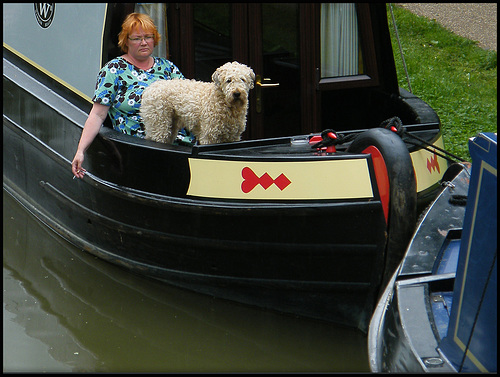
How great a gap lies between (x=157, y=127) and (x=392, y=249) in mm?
1635

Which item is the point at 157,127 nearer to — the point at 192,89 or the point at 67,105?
the point at 192,89

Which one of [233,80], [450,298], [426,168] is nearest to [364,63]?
[426,168]

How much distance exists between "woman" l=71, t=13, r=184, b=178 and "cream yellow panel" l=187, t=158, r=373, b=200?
2.39 ft

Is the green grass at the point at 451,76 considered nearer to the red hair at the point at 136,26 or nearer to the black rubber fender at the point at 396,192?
the black rubber fender at the point at 396,192

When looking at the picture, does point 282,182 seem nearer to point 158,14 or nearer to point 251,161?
point 251,161

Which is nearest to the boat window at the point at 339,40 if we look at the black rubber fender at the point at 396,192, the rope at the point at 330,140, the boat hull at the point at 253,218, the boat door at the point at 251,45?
the boat door at the point at 251,45

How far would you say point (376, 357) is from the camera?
112 inches

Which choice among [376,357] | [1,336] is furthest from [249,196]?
[1,336]

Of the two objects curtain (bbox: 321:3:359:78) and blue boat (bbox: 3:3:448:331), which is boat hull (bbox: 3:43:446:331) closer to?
blue boat (bbox: 3:3:448:331)

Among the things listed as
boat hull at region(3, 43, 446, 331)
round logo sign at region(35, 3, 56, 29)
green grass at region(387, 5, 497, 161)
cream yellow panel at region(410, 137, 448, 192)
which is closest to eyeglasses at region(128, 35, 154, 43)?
boat hull at region(3, 43, 446, 331)

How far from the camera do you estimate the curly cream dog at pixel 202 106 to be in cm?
401

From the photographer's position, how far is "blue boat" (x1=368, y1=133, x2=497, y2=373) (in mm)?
2262

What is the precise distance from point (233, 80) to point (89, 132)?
108 centimetres

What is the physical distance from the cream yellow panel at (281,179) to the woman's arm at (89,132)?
76 cm
